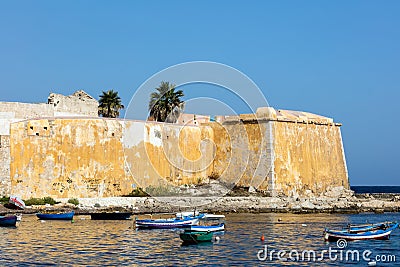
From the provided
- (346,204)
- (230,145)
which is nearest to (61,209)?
(230,145)

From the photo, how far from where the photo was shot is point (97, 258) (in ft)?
62.8

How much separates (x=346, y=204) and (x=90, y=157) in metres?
16.5

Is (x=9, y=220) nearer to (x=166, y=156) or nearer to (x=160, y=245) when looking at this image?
(x=160, y=245)

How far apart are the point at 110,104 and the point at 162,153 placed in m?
8.15

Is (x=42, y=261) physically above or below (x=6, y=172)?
below

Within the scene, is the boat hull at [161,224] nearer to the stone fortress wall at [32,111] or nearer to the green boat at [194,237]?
the green boat at [194,237]

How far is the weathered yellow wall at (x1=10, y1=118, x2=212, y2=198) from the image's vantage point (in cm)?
3325

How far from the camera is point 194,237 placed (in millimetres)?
22516

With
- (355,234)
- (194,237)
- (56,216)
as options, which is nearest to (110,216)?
(56,216)

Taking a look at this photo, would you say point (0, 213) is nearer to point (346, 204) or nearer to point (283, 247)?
point (283, 247)

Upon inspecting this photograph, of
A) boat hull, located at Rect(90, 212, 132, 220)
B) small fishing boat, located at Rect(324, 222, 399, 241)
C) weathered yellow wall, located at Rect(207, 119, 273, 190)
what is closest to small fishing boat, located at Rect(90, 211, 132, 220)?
boat hull, located at Rect(90, 212, 132, 220)

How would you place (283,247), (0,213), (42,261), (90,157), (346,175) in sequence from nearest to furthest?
(42,261) < (283,247) < (0,213) < (90,157) < (346,175)

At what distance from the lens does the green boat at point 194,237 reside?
22391 mm

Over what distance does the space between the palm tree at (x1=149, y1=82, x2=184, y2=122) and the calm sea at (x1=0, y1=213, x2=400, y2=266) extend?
15.4m
